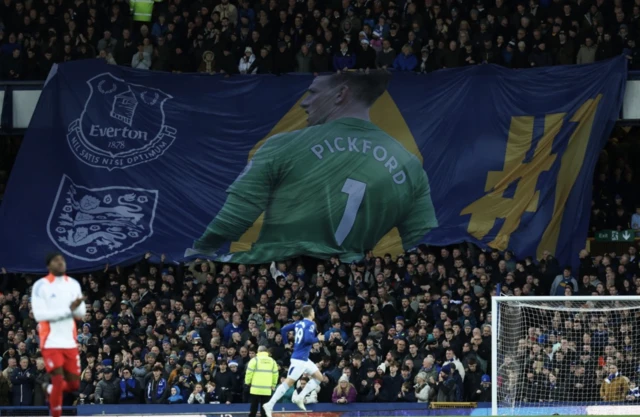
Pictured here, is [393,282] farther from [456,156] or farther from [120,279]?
[120,279]

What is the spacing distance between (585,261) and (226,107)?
9075mm

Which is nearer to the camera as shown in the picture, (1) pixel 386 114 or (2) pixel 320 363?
(2) pixel 320 363

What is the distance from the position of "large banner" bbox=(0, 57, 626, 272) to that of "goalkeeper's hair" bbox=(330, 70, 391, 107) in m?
0.03

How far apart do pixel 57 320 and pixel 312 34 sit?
1768cm

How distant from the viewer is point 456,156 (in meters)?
30.3

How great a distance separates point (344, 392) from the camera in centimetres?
2444

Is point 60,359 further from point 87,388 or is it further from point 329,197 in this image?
point 329,197

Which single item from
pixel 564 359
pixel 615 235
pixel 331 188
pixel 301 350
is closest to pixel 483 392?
pixel 564 359

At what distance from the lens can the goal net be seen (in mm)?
22859

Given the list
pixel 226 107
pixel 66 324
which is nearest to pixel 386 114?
pixel 226 107

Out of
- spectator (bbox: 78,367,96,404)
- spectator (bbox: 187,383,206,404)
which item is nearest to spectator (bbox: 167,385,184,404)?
spectator (bbox: 187,383,206,404)

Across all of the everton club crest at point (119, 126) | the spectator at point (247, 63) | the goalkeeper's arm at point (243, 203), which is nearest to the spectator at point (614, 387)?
the goalkeeper's arm at point (243, 203)

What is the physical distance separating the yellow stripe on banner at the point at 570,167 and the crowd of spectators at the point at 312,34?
4.03ft

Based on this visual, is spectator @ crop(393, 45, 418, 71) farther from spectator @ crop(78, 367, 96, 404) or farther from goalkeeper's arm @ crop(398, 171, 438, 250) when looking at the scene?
spectator @ crop(78, 367, 96, 404)
